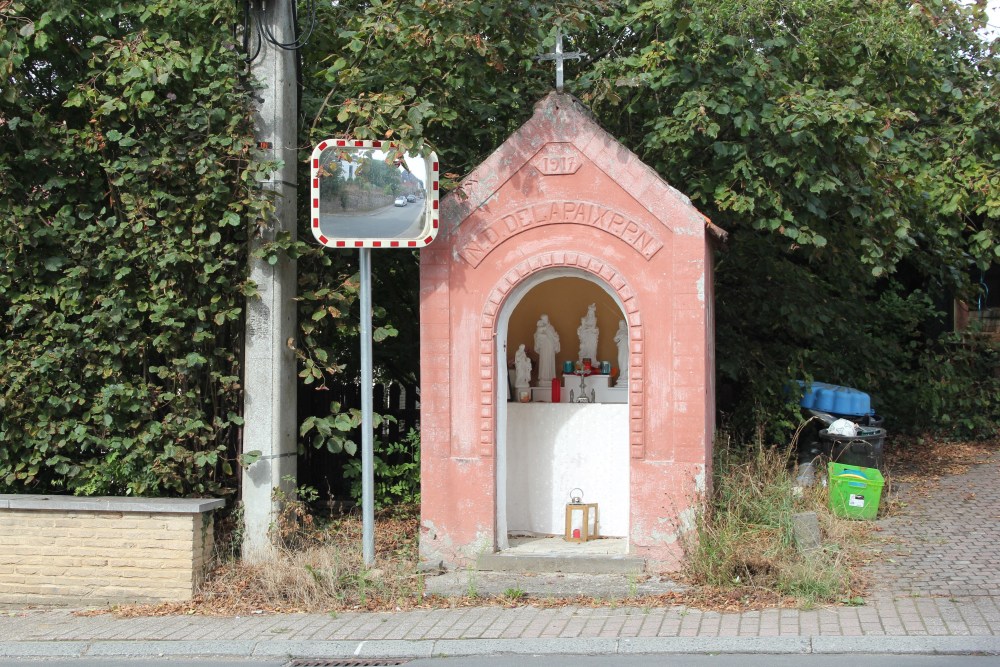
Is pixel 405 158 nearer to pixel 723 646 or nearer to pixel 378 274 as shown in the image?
pixel 378 274

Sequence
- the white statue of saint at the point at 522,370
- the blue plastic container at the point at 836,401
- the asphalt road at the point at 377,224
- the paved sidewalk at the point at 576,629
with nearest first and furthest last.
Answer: the paved sidewalk at the point at 576,629 → the asphalt road at the point at 377,224 → the white statue of saint at the point at 522,370 → the blue plastic container at the point at 836,401

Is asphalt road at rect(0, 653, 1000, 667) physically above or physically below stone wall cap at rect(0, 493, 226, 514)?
below

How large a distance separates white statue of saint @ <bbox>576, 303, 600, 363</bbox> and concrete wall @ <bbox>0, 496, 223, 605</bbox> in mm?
3547

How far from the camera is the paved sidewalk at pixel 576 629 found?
6668mm

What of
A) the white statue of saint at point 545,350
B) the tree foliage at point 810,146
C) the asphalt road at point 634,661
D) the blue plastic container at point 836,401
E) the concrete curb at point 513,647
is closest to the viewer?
the asphalt road at point 634,661

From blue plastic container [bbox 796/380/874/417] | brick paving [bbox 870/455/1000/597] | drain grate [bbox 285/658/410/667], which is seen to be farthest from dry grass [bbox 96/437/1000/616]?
blue plastic container [bbox 796/380/874/417]

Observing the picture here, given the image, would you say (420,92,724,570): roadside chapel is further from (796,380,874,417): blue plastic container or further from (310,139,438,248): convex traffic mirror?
(796,380,874,417): blue plastic container

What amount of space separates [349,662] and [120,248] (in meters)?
3.86

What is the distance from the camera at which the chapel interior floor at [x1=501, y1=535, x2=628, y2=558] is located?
8.64 metres

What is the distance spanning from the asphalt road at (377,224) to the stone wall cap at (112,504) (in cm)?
233

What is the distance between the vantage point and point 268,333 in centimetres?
880

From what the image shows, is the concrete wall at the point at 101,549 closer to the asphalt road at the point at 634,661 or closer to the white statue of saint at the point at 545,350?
the asphalt road at the point at 634,661

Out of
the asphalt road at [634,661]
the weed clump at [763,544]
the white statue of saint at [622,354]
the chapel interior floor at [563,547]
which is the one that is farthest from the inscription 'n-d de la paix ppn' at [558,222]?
the asphalt road at [634,661]

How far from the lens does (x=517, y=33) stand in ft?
32.7
